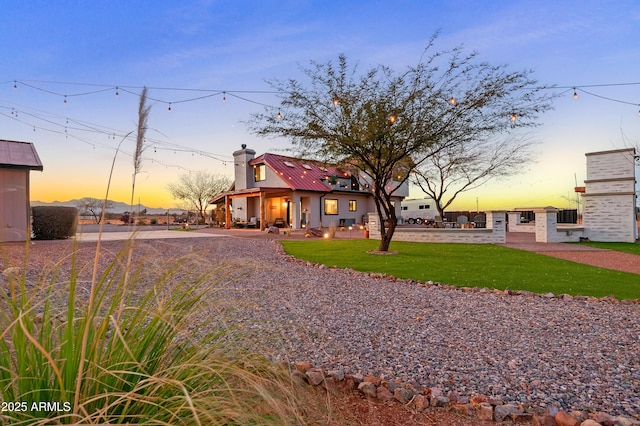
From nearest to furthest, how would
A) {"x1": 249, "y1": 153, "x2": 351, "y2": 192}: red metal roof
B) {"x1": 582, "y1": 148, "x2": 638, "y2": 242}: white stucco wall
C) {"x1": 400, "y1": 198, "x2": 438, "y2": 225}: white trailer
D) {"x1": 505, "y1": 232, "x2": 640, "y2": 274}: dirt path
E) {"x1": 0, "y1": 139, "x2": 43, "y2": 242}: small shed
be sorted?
{"x1": 505, "y1": 232, "x2": 640, "y2": 274}: dirt path < {"x1": 0, "y1": 139, "x2": 43, "y2": 242}: small shed < {"x1": 582, "y1": 148, "x2": 638, "y2": 242}: white stucco wall < {"x1": 249, "y1": 153, "x2": 351, "y2": 192}: red metal roof < {"x1": 400, "y1": 198, "x2": 438, "y2": 225}: white trailer

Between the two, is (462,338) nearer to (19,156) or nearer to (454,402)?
(454,402)

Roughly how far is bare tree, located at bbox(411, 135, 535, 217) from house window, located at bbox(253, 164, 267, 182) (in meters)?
10.6

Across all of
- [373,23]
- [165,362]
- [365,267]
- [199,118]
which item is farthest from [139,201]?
[199,118]

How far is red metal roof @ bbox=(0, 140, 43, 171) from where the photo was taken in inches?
532

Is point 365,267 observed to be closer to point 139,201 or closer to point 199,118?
point 139,201

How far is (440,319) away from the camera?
4102mm

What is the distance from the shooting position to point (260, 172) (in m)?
25.6

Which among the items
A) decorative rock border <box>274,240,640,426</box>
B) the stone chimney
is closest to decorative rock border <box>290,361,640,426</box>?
decorative rock border <box>274,240,640,426</box>

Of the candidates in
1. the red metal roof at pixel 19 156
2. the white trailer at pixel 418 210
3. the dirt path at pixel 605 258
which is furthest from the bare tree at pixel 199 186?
the dirt path at pixel 605 258

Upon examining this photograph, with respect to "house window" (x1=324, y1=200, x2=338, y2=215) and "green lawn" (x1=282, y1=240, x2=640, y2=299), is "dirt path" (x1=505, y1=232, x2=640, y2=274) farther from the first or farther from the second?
"house window" (x1=324, y1=200, x2=338, y2=215)

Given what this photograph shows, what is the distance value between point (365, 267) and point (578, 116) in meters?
11.2

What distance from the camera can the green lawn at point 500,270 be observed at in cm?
582

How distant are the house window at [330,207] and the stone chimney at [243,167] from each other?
5.75 metres

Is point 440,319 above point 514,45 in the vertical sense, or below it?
below
